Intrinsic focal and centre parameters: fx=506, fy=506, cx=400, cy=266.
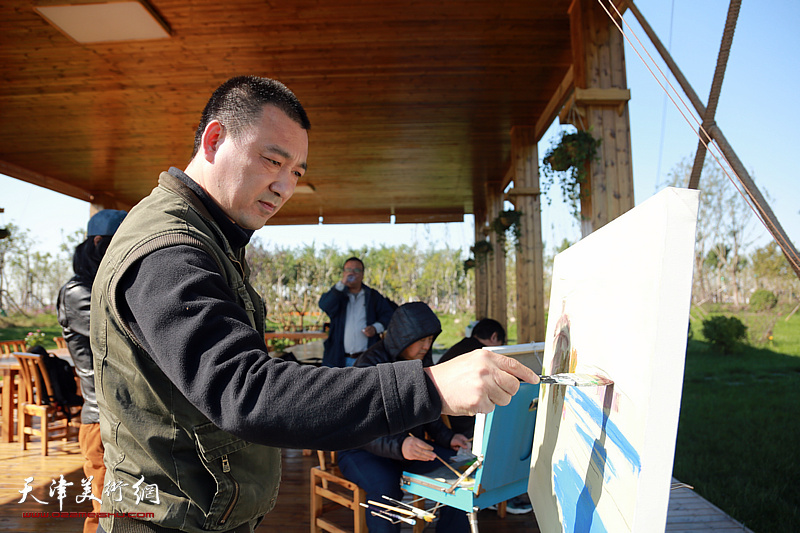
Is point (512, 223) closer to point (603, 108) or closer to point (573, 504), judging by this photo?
point (603, 108)

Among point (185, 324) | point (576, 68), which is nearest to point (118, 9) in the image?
point (576, 68)

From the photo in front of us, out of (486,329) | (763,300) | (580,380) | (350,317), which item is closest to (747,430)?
(486,329)

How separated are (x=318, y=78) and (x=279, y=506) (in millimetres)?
3912

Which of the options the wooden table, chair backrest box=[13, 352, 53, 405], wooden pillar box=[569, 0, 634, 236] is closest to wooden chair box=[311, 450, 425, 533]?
wooden pillar box=[569, 0, 634, 236]

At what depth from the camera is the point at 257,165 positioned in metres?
0.94

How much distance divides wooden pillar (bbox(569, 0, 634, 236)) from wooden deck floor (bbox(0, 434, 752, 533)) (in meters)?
1.89

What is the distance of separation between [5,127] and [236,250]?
7342 millimetres

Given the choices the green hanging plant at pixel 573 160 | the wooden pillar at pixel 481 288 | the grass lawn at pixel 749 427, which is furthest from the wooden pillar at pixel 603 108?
the wooden pillar at pixel 481 288

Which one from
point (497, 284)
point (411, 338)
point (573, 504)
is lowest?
point (573, 504)

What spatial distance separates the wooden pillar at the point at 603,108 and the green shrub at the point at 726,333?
675 centimetres

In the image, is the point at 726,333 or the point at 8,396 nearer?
the point at 8,396

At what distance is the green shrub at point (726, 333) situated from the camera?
8609 mm

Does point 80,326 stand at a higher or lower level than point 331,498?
higher

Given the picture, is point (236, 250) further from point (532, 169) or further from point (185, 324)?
point (532, 169)
